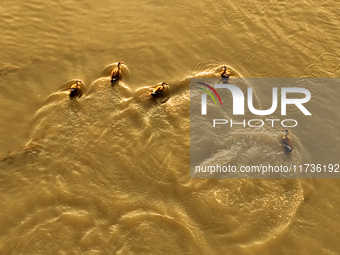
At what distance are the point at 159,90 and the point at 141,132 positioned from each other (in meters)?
1.07

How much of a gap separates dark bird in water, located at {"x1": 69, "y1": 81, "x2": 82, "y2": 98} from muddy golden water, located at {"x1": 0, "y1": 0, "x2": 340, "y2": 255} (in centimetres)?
14

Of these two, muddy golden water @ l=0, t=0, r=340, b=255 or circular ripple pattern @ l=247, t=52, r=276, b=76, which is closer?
muddy golden water @ l=0, t=0, r=340, b=255

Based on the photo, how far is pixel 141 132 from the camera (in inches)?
261

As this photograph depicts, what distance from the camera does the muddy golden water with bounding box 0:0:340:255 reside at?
229 inches

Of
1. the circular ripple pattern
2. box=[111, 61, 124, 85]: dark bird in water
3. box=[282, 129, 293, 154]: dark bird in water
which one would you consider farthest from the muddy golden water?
box=[282, 129, 293, 154]: dark bird in water

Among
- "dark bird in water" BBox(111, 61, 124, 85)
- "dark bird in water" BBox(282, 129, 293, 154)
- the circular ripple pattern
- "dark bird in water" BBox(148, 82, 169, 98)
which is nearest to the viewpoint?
"dark bird in water" BBox(282, 129, 293, 154)

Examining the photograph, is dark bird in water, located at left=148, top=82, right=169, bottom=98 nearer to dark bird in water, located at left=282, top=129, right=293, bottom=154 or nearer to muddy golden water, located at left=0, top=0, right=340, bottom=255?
muddy golden water, located at left=0, top=0, right=340, bottom=255

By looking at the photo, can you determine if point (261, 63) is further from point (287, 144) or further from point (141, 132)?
point (141, 132)

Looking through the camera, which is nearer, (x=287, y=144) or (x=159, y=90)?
(x=287, y=144)

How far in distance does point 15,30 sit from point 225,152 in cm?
619

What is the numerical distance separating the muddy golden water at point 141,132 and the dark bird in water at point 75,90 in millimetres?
138

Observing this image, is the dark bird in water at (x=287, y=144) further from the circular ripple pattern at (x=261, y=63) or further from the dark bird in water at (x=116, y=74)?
the dark bird in water at (x=116, y=74)

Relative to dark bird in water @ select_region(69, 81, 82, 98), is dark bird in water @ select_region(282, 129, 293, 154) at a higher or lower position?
lower

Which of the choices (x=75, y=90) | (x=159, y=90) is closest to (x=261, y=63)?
(x=159, y=90)
